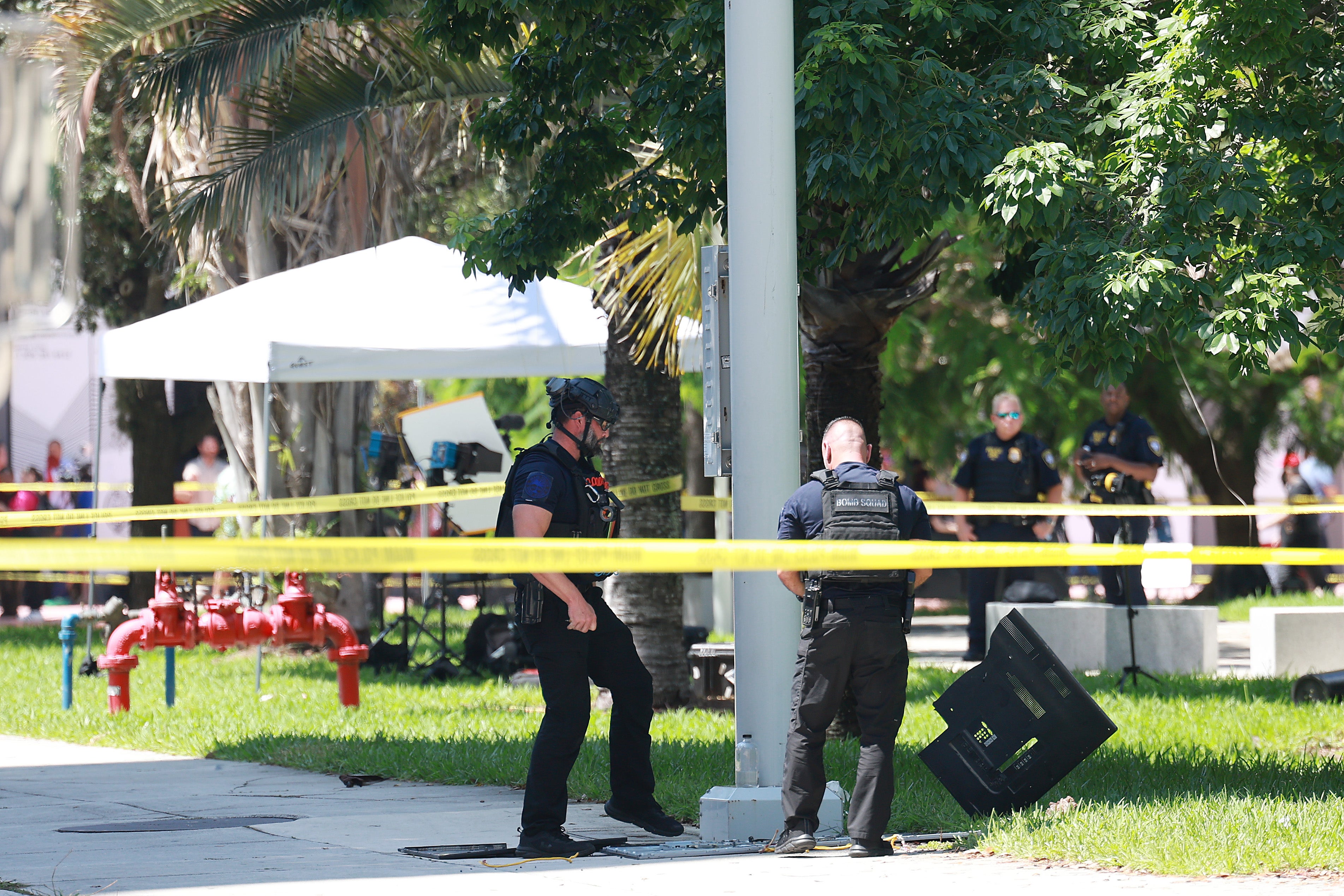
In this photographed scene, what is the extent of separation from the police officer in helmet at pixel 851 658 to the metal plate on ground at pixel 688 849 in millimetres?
189

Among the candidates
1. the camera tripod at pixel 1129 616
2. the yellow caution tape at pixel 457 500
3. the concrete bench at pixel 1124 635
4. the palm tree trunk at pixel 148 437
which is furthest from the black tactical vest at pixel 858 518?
the palm tree trunk at pixel 148 437

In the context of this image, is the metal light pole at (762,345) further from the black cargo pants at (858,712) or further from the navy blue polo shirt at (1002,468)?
the navy blue polo shirt at (1002,468)

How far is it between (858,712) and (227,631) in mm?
6321

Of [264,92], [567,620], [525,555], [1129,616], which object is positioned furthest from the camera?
[1129,616]

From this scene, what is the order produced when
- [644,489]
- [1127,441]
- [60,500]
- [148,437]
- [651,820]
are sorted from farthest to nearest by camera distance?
[60,500] < [148,437] < [1127,441] < [644,489] < [651,820]

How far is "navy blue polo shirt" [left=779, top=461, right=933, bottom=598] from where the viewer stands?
6281 mm

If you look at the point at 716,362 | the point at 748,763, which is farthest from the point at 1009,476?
the point at 748,763

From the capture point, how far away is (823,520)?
6.29 meters

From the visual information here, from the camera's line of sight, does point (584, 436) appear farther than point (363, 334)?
No

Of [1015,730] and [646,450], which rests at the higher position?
[646,450]

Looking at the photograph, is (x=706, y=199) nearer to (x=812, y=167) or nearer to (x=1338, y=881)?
(x=812, y=167)

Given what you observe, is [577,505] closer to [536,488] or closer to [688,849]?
[536,488]

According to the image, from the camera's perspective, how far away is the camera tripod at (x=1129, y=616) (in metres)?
11.9

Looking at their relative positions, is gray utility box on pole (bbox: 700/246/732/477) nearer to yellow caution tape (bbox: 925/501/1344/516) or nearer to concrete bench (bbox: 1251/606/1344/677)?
yellow caution tape (bbox: 925/501/1344/516)
